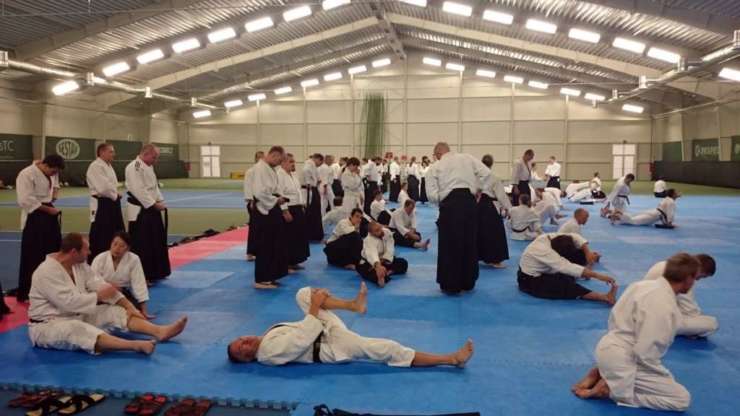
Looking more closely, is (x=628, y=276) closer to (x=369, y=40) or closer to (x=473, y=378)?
(x=473, y=378)

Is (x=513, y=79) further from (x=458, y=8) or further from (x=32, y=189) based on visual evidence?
(x=32, y=189)

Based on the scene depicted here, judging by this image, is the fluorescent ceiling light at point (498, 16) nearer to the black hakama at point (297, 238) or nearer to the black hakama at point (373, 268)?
the black hakama at point (297, 238)

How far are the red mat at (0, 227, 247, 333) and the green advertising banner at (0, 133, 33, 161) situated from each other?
16.9 metres

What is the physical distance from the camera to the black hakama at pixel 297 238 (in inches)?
323

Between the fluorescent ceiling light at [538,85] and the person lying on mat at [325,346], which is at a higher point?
the fluorescent ceiling light at [538,85]

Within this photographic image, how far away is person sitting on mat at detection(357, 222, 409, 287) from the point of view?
7195 mm

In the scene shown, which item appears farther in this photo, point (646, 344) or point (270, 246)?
point (270, 246)

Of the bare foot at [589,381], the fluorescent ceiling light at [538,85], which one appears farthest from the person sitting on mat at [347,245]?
the fluorescent ceiling light at [538,85]

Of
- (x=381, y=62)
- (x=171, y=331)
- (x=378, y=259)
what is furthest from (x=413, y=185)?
(x=171, y=331)

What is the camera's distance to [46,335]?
4637mm

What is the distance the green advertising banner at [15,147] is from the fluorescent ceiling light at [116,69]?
529 cm

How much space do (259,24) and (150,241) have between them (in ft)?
46.7

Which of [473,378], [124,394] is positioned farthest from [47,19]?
[473,378]

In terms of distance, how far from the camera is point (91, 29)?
17328mm
